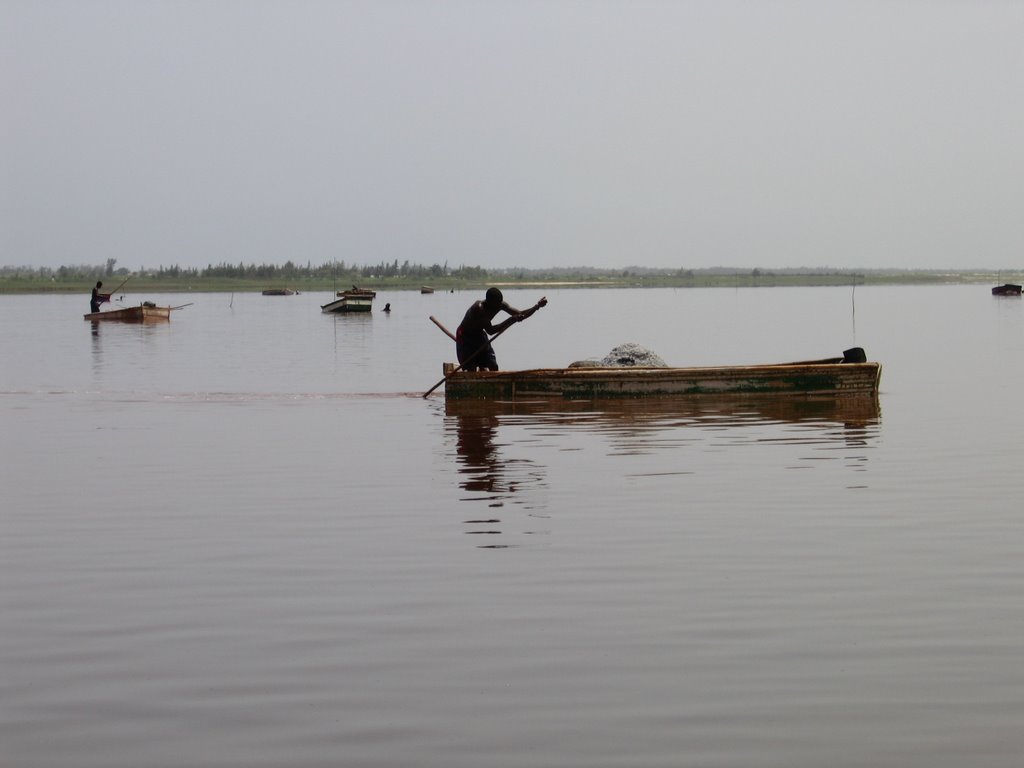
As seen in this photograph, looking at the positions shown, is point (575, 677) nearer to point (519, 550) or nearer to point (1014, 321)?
point (519, 550)

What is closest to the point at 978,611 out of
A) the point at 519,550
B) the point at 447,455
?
the point at 519,550

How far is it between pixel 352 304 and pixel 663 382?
6009cm

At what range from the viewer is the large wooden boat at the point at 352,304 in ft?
264

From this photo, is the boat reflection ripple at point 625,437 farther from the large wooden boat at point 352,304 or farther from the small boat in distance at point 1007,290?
the small boat in distance at point 1007,290

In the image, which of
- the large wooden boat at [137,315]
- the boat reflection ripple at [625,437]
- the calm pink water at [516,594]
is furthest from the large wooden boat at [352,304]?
the calm pink water at [516,594]

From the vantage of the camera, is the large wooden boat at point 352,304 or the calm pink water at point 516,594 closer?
the calm pink water at point 516,594

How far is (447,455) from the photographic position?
54.3ft

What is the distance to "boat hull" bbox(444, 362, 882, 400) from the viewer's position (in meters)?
22.1

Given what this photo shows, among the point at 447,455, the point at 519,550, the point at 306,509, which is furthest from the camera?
the point at 447,455

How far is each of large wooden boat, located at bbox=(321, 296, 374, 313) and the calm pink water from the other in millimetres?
60749

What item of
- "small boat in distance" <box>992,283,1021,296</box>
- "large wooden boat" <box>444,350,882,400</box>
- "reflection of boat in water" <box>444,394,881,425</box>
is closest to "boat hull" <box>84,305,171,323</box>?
"large wooden boat" <box>444,350,882,400</box>

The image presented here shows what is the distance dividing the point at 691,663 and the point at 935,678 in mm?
1185

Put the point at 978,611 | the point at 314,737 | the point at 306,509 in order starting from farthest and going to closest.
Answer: the point at 306,509
the point at 978,611
the point at 314,737

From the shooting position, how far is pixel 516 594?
857 centimetres
